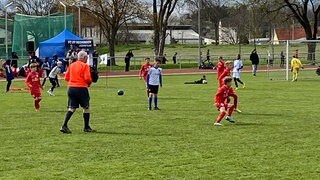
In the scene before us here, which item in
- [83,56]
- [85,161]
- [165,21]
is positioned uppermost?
[165,21]

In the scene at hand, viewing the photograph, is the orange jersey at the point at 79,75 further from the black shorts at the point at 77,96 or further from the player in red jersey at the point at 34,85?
the player in red jersey at the point at 34,85

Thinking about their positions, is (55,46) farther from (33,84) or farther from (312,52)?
(33,84)

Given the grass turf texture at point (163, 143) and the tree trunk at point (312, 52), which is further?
the tree trunk at point (312, 52)

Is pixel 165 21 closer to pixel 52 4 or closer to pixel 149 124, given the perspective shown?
pixel 52 4

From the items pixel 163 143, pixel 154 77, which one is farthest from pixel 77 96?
pixel 154 77

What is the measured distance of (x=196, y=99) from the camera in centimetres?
2356

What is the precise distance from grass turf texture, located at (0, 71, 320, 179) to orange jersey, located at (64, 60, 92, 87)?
3.55 ft

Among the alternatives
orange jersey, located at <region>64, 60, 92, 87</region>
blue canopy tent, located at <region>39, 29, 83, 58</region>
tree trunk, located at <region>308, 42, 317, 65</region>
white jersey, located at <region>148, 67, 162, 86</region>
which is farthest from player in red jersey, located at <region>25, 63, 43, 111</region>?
tree trunk, located at <region>308, 42, 317, 65</region>

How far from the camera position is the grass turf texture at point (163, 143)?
9.38 metres

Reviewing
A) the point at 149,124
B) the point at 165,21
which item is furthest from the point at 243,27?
the point at 149,124

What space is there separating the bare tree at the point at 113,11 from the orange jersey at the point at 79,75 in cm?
4748

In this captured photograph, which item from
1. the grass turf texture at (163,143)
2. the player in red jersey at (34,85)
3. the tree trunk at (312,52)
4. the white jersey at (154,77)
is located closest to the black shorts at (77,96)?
the grass turf texture at (163,143)

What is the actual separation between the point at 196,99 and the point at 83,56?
33.5ft

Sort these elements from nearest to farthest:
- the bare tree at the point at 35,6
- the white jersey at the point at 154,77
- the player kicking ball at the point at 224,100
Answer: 1. the player kicking ball at the point at 224,100
2. the white jersey at the point at 154,77
3. the bare tree at the point at 35,6
